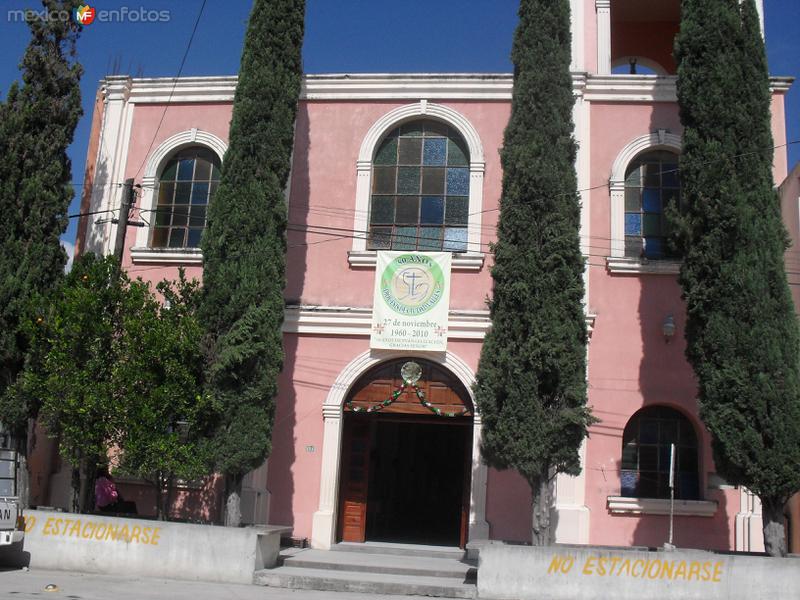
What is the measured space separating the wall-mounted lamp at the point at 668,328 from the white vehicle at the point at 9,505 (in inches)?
385

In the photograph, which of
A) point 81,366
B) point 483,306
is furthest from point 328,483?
point 81,366

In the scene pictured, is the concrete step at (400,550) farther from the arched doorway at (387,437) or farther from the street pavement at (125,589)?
the street pavement at (125,589)

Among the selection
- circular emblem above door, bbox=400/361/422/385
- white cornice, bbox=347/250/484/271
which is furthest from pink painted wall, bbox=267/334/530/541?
white cornice, bbox=347/250/484/271

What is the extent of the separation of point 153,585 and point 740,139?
9912mm

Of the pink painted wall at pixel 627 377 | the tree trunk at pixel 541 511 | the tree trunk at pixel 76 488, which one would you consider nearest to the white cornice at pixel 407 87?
the pink painted wall at pixel 627 377

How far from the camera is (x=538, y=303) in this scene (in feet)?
38.7

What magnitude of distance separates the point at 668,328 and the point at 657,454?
2.01 m

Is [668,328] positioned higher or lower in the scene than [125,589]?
higher

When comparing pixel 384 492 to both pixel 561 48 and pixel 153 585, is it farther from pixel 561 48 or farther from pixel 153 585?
pixel 561 48

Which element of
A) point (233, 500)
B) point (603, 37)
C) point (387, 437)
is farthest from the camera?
point (387, 437)

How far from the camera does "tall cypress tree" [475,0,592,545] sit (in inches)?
448

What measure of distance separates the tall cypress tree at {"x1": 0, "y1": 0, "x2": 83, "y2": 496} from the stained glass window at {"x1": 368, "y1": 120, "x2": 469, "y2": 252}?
203 inches

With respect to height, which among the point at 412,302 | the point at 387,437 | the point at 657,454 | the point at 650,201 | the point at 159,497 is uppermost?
the point at 650,201

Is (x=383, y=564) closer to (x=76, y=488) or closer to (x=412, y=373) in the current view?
(x=412, y=373)
